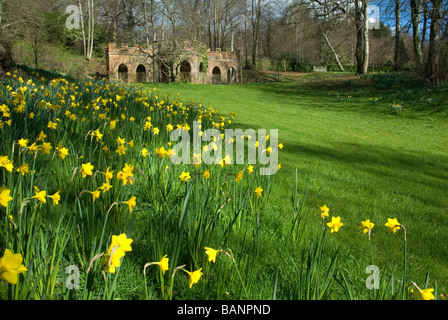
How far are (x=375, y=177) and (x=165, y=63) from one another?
25.7 metres

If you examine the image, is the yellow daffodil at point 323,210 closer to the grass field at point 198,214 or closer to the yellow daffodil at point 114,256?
the grass field at point 198,214

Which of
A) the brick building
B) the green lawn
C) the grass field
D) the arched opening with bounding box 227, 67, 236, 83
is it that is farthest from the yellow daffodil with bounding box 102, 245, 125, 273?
the arched opening with bounding box 227, 67, 236, 83

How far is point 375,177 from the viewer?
434 centimetres

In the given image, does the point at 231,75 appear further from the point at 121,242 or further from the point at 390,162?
the point at 121,242

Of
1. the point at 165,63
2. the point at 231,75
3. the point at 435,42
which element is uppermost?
the point at 165,63

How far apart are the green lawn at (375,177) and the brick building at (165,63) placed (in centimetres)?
1834

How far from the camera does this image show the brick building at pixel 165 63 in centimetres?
2669

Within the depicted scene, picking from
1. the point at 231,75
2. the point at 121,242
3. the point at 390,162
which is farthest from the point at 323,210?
the point at 231,75

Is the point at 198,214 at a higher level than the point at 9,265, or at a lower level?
lower

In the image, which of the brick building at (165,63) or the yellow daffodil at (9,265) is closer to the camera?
the yellow daffodil at (9,265)

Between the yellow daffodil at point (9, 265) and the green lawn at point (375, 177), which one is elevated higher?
the yellow daffodil at point (9, 265)

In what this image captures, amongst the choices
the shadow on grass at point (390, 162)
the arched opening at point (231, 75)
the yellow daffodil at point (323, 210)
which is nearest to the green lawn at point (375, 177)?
the shadow on grass at point (390, 162)

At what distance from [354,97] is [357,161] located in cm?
1126

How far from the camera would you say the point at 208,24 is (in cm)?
3791
